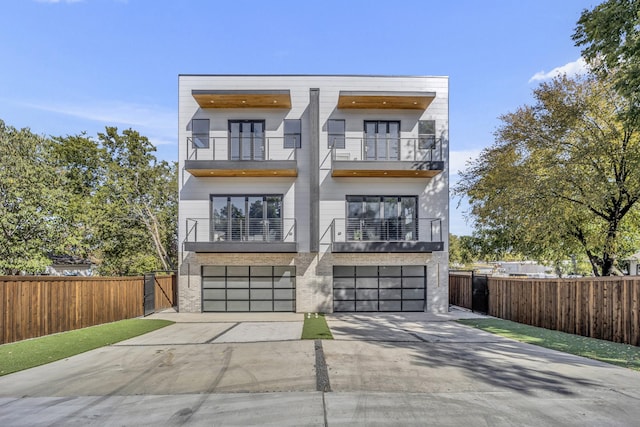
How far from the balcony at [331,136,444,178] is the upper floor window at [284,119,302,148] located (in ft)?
5.57

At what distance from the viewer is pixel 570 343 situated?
9336 mm

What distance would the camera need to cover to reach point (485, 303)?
51.5ft

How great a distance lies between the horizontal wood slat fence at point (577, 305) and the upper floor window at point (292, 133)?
10572 millimetres

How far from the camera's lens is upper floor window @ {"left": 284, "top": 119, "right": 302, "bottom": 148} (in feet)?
53.8

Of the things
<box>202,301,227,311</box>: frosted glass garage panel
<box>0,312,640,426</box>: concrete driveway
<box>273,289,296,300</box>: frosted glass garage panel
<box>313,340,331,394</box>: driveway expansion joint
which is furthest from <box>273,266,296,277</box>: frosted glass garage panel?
<box>313,340,331,394</box>: driveway expansion joint

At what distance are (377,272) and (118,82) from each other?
51.9 feet

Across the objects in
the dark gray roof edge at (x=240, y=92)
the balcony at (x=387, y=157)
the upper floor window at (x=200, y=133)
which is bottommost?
the balcony at (x=387, y=157)

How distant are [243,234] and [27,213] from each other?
981 cm

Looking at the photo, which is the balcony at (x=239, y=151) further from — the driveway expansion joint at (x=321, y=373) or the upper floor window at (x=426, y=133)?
the driveway expansion joint at (x=321, y=373)

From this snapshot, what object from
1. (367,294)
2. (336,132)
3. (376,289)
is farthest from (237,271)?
(336,132)

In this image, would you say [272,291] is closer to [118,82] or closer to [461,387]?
[461,387]

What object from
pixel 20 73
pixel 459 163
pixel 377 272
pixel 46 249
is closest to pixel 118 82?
pixel 20 73

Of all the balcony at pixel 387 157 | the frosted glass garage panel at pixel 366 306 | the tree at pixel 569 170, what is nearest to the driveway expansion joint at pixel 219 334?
the frosted glass garage panel at pixel 366 306

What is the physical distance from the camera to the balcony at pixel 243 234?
Answer: 15.3m
